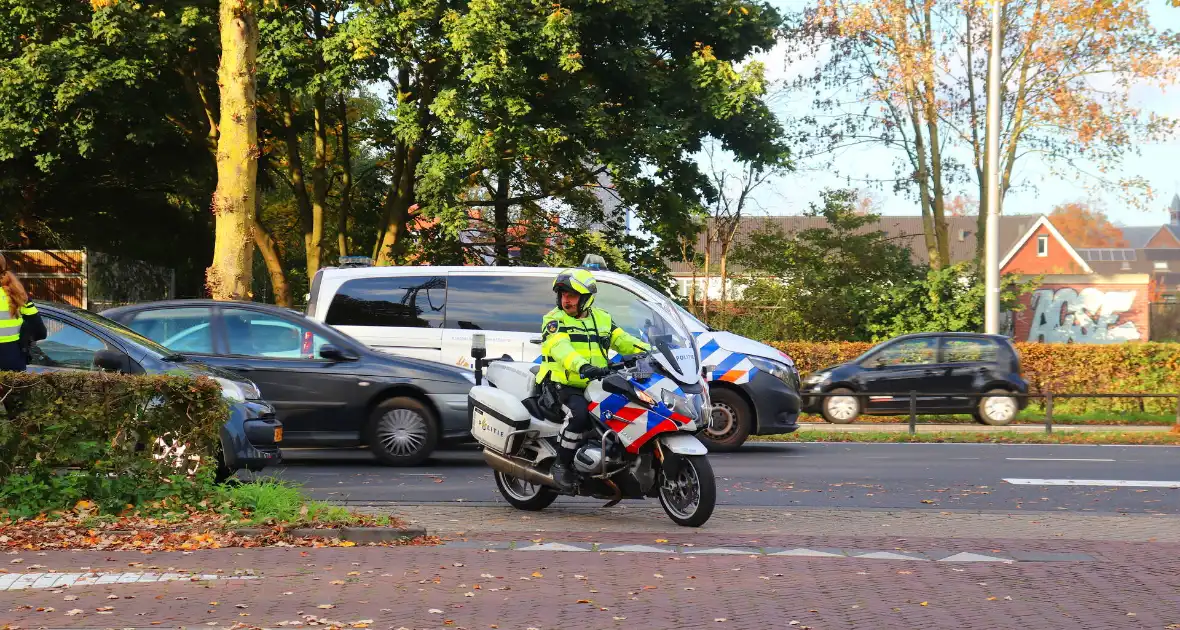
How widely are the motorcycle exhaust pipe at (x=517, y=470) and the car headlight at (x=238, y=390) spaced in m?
2.25

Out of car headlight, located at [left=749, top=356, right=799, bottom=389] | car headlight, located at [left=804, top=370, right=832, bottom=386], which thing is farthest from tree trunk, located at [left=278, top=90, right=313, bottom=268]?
car headlight, located at [left=749, top=356, right=799, bottom=389]

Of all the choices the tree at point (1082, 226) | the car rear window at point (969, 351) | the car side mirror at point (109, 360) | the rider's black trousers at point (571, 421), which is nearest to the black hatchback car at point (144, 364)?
the car side mirror at point (109, 360)

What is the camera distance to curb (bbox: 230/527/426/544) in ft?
25.8

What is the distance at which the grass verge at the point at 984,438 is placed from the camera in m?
17.0

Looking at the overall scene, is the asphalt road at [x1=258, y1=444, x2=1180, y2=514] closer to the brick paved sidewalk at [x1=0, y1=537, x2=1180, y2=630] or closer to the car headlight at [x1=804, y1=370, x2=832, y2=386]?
the brick paved sidewalk at [x1=0, y1=537, x2=1180, y2=630]

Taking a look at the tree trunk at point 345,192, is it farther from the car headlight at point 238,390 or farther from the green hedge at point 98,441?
the green hedge at point 98,441

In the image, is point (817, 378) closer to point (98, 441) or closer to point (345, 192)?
point (345, 192)

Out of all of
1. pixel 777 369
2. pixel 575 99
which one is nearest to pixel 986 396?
pixel 777 369

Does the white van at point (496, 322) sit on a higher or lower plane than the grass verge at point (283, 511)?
higher

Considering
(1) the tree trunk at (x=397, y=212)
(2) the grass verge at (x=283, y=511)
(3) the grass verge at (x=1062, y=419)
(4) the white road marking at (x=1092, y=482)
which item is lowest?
(3) the grass verge at (x=1062, y=419)

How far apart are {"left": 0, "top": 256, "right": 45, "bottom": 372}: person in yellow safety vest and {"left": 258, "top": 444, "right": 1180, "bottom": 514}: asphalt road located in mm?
2332

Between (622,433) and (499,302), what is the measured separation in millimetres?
6152

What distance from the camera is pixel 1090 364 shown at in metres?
23.6

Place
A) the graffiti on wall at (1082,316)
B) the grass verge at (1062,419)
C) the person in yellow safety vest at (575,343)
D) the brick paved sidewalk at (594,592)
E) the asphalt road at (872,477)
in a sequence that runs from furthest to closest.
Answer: the graffiti on wall at (1082,316), the grass verge at (1062,419), the asphalt road at (872,477), the person in yellow safety vest at (575,343), the brick paved sidewalk at (594,592)
